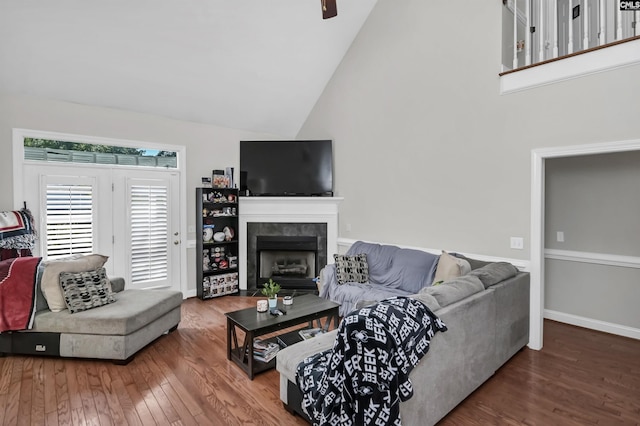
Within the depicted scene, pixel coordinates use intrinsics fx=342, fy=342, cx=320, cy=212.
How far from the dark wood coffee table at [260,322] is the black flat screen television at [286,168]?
2477 mm

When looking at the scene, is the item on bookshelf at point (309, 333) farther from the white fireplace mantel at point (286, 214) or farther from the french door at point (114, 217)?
the french door at point (114, 217)

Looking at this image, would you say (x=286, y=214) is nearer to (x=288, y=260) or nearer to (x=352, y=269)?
(x=288, y=260)

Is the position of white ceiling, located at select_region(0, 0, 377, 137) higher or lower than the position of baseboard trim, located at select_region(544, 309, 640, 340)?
higher

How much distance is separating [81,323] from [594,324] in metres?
5.47

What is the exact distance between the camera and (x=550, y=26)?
4.12 meters

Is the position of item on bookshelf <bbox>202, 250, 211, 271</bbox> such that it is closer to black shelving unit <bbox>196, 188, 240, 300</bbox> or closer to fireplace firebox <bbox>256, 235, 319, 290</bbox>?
black shelving unit <bbox>196, 188, 240, 300</bbox>

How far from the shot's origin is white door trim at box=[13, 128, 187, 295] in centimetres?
398

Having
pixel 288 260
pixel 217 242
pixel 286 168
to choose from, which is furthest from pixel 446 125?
pixel 217 242

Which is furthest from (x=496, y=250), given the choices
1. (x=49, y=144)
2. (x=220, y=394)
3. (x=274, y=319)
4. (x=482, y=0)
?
(x=49, y=144)

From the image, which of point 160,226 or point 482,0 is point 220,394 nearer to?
point 160,226

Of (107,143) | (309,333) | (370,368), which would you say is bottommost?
(309,333)

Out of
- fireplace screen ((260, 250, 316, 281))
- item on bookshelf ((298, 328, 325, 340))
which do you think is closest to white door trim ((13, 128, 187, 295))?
fireplace screen ((260, 250, 316, 281))

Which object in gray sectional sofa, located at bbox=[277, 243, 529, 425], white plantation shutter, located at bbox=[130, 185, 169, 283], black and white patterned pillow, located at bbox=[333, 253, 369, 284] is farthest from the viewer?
white plantation shutter, located at bbox=[130, 185, 169, 283]

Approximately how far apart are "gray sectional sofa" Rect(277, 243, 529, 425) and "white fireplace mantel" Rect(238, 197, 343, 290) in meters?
2.84
